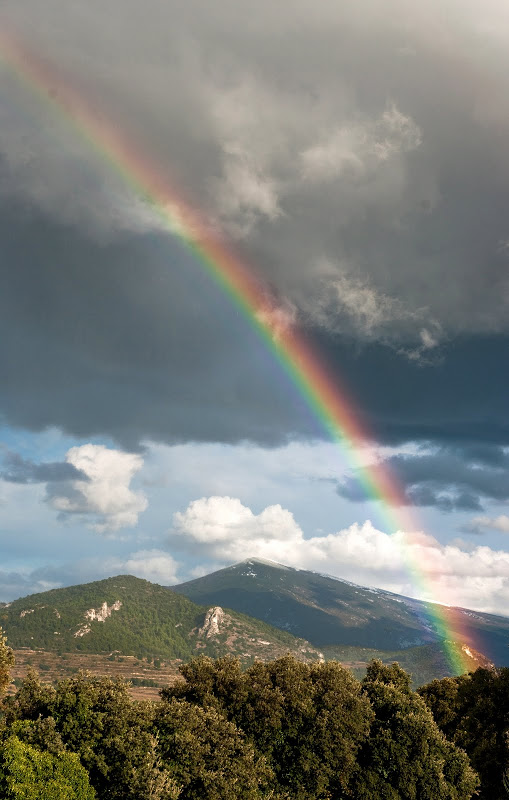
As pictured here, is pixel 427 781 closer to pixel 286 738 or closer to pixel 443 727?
pixel 286 738

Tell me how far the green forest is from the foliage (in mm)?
Answer: 158

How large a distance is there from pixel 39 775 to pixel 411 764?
35.0 meters

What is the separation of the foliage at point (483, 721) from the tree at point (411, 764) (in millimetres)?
4735

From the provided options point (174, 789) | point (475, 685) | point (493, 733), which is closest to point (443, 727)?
point (475, 685)

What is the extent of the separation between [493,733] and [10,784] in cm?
5260

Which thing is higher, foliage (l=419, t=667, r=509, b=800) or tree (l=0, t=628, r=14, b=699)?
tree (l=0, t=628, r=14, b=699)

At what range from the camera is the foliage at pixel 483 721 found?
194 feet

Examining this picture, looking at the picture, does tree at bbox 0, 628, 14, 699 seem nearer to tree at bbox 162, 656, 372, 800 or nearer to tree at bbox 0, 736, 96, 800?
tree at bbox 0, 736, 96, 800

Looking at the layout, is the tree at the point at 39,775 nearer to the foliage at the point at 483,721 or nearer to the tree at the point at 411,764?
the tree at the point at 411,764

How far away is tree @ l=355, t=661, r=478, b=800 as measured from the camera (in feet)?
171

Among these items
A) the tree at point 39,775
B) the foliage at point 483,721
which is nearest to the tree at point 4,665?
the tree at point 39,775

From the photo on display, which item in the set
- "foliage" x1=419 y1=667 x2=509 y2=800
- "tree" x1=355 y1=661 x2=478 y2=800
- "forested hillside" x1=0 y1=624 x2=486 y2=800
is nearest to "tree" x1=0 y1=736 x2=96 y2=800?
"forested hillside" x1=0 y1=624 x2=486 y2=800

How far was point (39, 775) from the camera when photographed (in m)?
38.2

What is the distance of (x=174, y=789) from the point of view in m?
40.2
